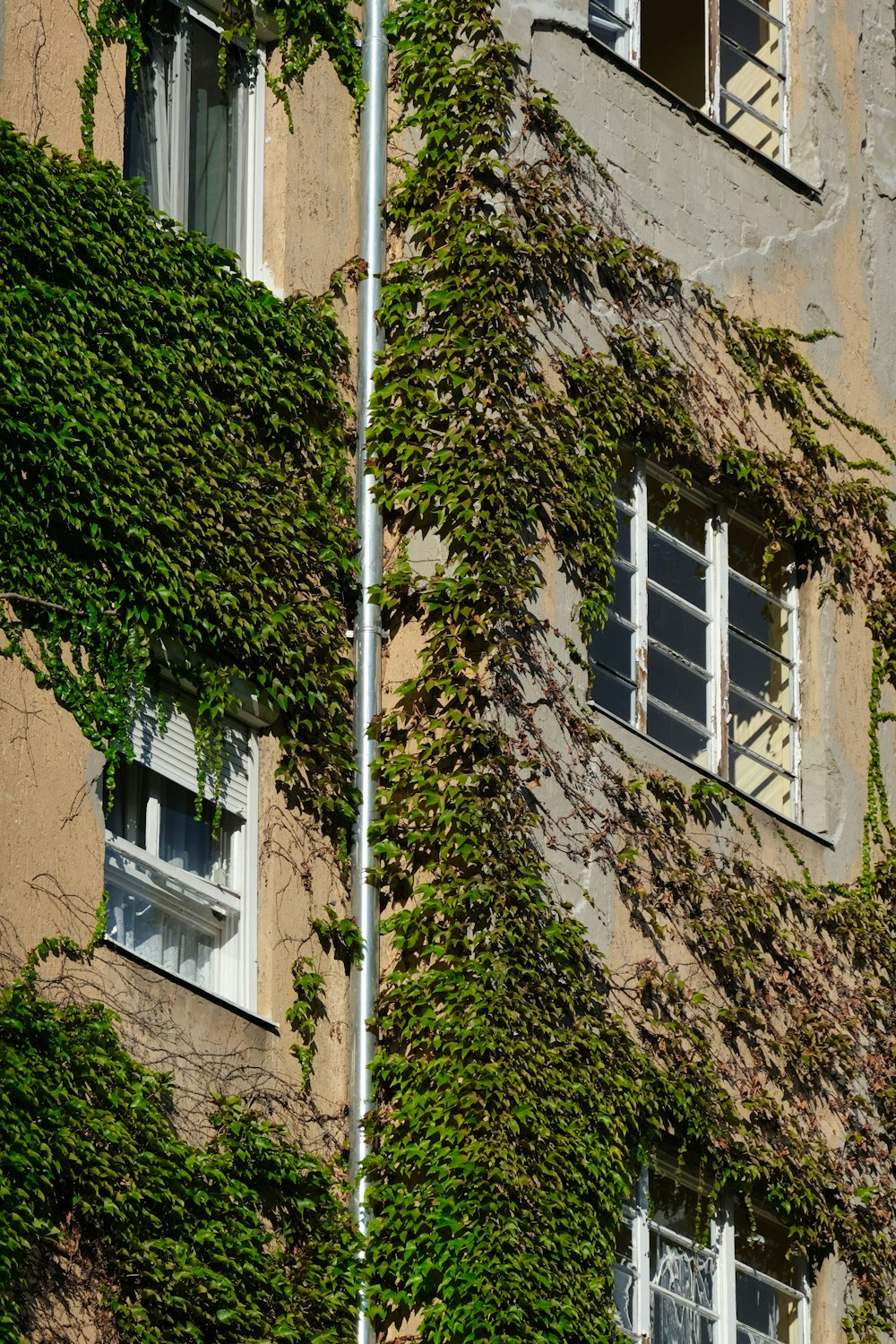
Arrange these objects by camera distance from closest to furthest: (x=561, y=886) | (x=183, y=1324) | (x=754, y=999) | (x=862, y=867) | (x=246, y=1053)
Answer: (x=183, y=1324) → (x=246, y=1053) → (x=561, y=886) → (x=754, y=999) → (x=862, y=867)

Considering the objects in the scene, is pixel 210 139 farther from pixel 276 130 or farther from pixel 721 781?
pixel 721 781

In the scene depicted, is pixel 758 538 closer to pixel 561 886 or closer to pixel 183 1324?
pixel 561 886

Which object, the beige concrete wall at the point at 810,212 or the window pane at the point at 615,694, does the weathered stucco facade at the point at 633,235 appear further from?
the window pane at the point at 615,694

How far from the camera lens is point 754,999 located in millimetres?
14609

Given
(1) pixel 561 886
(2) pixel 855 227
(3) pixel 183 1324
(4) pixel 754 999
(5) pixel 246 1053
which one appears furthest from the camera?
(2) pixel 855 227

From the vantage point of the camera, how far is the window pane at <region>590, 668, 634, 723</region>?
14.7m

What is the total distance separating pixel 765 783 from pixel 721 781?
1202 mm

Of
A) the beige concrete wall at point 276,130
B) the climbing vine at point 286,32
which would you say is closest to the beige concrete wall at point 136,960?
the beige concrete wall at point 276,130

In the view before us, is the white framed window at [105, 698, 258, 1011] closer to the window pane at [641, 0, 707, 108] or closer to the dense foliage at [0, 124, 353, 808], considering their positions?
the dense foliage at [0, 124, 353, 808]

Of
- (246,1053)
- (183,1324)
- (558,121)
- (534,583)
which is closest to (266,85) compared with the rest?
(558,121)

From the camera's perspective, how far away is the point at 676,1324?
13750 millimetres

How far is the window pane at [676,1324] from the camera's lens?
13625mm

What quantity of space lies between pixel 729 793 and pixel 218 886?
3.34 m

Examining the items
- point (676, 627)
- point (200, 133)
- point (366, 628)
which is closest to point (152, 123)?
point (200, 133)
